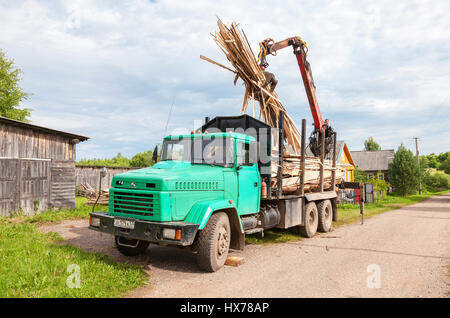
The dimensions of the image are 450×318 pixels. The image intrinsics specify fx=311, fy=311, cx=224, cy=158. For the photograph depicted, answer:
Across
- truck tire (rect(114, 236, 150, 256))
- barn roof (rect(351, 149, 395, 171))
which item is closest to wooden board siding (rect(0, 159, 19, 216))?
truck tire (rect(114, 236, 150, 256))

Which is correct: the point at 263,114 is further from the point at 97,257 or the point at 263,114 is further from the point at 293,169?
the point at 97,257

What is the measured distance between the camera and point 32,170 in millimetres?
11867

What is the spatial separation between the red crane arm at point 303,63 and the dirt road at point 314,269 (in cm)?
457

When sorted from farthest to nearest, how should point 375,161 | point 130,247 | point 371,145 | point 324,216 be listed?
point 371,145 → point 375,161 → point 324,216 → point 130,247

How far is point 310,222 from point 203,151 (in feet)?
16.1

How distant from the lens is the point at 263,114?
967cm

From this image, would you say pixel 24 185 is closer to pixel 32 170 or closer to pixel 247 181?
pixel 32 170

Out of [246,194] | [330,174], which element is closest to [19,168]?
[246,194]

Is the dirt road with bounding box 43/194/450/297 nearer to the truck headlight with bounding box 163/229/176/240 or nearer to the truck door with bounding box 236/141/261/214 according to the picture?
the truck headlight with bounding box 163/229/176/240

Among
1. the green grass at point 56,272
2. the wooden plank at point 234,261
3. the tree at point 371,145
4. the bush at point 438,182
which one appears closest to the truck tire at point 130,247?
the green grass at point 56,272

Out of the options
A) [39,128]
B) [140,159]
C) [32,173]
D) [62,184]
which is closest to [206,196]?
[32,173]

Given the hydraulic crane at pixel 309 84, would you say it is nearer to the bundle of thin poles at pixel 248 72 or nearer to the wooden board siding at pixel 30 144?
the bundle of thin poles at pixel 248 72

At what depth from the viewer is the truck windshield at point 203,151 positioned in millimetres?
6547

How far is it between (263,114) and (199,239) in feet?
17.2
